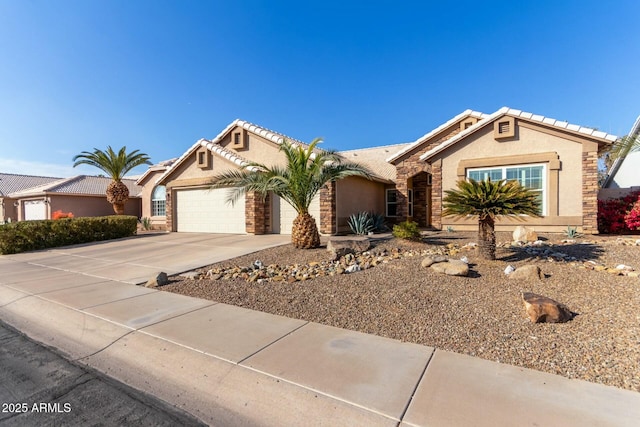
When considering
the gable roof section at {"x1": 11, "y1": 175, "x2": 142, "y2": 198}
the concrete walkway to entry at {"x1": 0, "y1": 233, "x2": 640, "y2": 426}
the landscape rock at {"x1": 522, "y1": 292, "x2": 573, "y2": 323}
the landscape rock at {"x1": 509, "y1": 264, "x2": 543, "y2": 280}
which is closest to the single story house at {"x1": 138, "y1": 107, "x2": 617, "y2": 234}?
the landscape rock at {"x1": 509, "y1": 264, "x2": 543, "y2": 280}

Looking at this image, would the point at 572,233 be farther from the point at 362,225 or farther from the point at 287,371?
the point at 287,371

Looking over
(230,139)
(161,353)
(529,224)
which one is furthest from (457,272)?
(230,139)

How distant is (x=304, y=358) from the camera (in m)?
3.59

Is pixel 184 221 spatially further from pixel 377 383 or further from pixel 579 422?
pixel 579 422

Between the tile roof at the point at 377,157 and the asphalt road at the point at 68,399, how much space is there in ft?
58.0

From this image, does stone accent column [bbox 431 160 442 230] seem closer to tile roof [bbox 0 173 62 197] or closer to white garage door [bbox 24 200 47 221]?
white garage door [bbox 24 200 47 221]

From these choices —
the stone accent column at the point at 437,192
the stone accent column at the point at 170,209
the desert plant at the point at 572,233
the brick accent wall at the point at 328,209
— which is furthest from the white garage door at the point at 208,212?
the desert plant at the point at 572,233

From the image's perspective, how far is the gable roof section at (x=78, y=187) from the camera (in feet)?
83.0

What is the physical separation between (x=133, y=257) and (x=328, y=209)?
754 cm

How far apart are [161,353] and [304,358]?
70.9 inches

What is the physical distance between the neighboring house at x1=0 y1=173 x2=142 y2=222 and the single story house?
41.4ft

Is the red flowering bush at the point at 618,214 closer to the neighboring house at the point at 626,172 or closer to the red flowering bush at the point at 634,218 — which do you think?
the red flowering bush at the point at 634,218

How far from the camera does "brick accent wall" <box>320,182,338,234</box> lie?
1371 cm

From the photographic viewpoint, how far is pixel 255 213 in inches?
596
